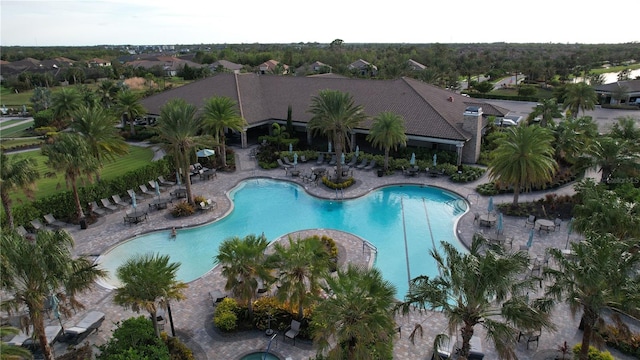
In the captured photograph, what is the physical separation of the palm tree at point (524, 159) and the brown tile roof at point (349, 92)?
8.64 metres

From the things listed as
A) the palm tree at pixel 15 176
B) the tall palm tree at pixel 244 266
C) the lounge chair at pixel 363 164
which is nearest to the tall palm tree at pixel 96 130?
the palm tree at pixel 15 176

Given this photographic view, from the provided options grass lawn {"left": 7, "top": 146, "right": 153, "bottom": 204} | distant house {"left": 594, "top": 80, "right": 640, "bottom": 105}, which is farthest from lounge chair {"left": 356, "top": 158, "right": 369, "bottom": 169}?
distant house {"left": 594, "top": 80, "right": 640, "bottom": 105}

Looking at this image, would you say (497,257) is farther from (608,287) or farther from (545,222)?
(545,222)

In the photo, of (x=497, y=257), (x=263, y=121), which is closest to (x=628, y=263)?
(x=497, y=257)

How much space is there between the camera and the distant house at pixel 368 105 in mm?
35062

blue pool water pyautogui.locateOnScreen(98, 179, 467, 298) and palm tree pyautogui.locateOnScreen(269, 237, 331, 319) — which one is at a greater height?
palm tree pyautogui.locateOnScreen(269, 237, 331, 319)

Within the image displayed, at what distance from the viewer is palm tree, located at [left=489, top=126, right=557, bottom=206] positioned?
2395 cm

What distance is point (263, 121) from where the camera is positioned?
40750 millimetres

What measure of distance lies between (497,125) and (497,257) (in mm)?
37522

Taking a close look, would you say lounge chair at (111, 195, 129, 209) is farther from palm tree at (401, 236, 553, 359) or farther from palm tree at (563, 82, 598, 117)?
palm tree at (563, 82, 598, 117)

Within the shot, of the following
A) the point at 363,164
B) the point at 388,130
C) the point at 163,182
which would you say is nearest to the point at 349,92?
the point at 363,164

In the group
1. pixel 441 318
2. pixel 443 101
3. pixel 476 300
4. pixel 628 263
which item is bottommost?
pixel 441 318

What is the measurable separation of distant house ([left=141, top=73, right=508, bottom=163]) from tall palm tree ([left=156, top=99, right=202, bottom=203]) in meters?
13.0

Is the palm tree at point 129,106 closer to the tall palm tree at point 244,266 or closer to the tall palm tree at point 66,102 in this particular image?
the tall palm tree at point 66,102
